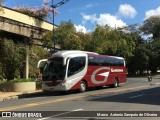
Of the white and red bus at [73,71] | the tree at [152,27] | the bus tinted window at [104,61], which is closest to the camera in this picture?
the white and red bus at [73,71]

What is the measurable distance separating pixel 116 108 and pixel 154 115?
8.49ft

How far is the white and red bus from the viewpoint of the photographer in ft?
97.7

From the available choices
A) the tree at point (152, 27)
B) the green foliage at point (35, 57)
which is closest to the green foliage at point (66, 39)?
the green foliage at point (35, 57)

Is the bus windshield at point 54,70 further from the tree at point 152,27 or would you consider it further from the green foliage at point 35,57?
the tree at point 152,27

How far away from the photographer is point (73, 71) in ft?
99.7

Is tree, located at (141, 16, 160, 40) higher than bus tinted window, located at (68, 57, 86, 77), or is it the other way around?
tree, located at (141, 16, 160, 40)

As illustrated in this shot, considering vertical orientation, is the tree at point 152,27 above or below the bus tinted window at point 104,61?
above

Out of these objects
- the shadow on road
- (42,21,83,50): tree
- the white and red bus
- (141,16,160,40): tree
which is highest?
(141,16,160,40): tree

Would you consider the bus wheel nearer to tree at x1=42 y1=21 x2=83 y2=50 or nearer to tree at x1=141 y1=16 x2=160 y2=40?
tree at x1=42 y1=21 x2=83 y2=50

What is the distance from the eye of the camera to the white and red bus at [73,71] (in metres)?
29.8

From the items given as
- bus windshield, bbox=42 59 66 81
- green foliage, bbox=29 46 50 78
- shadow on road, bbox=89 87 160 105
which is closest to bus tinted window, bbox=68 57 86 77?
bus windshield, bbox=42 59 66 81

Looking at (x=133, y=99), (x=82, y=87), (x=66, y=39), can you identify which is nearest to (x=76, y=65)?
(x=82, y=87)

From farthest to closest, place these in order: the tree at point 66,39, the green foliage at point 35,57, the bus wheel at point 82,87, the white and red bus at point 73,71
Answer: the tree at point 66,39, the green foliage at point 35,57, the bus wheel at point 82,87, the white and red bus at point 73,71

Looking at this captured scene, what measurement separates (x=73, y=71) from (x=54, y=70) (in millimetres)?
1424
